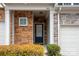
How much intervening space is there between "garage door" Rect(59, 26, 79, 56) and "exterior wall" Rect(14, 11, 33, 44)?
98.6 inches

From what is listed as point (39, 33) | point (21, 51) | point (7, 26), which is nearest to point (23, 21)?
point (7, 26)

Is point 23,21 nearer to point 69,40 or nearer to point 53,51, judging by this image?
point 69,40

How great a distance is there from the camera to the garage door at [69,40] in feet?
59.7

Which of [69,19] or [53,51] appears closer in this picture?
[53,51]

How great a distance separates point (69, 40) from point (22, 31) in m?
3.59

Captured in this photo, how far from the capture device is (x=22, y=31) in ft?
62.5

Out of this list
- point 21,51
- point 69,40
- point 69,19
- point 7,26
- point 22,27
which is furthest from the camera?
point 22,27

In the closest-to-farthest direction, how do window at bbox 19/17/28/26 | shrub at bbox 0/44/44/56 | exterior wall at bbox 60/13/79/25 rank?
shrub at bbox 0/44/44/56
exterior wall at bbox 60/13/79/25
window at bbox 19/17/28/26

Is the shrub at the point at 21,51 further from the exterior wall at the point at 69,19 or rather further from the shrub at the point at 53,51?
the exterior wall at the point at 69,19

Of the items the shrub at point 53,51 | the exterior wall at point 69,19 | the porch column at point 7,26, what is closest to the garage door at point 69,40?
the exterior wall at point 69,19

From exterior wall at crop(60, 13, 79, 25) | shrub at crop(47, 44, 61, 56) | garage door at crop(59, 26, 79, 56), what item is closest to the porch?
exterior wall at crop(60, 13, 79, 25)

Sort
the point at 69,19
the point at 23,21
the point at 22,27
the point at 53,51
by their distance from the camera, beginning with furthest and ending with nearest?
the point at 22,27 → the point at 23,21 → the point at 69,19 → the point at 53,51

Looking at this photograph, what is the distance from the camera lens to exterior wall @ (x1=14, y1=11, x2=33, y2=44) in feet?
62.3

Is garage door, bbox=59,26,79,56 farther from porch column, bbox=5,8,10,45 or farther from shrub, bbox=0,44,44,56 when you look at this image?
shrub, bbox=0,44,44,56
